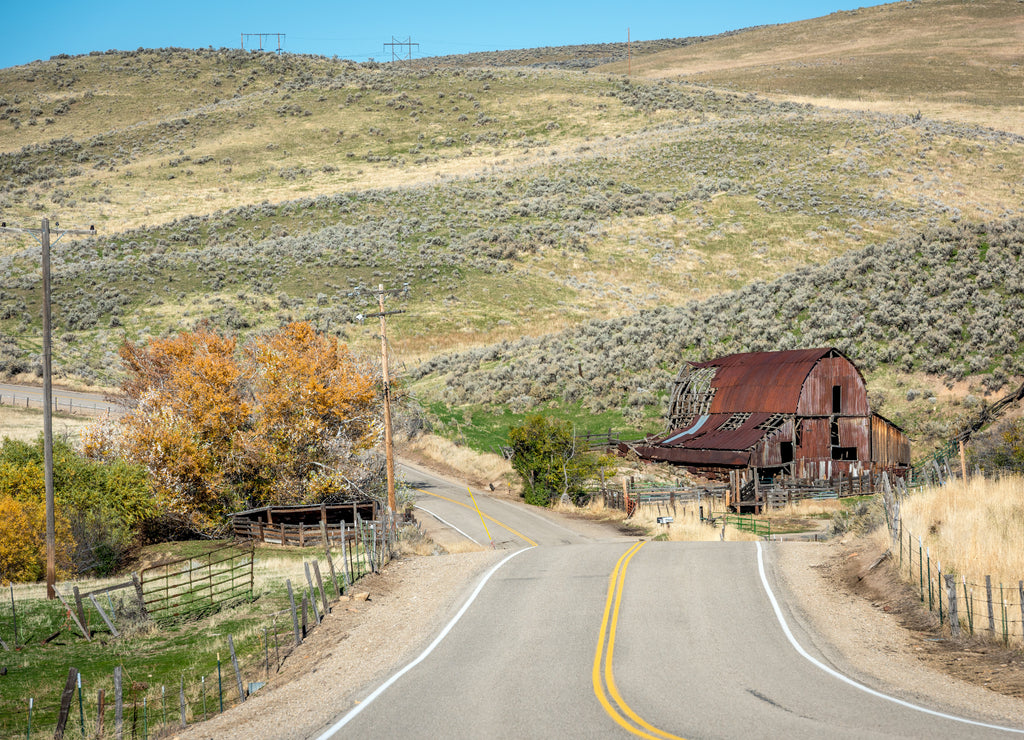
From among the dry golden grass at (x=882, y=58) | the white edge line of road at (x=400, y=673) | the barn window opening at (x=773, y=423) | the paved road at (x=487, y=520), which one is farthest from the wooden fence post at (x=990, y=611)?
the dry golden grass at (x=882, y=58)

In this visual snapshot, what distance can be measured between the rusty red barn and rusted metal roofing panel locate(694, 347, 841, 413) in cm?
6

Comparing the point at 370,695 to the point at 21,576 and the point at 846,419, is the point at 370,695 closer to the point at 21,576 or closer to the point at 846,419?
the point at 21,576

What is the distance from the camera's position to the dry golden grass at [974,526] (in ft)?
56.4

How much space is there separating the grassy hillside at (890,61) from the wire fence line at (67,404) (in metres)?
101

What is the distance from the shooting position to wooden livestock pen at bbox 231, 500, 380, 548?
3453 cm

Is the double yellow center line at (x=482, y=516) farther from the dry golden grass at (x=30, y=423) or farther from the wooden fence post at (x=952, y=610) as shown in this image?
the wooden fence post at (x=952, y=610)

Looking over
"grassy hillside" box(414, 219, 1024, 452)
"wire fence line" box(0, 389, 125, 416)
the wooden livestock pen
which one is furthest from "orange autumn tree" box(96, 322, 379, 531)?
"grassy hillside" box(414, 219, 1024, 452)

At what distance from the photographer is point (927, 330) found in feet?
173

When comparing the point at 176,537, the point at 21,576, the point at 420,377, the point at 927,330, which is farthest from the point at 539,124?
the point at 21,576

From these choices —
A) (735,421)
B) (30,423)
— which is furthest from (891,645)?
(30,423)

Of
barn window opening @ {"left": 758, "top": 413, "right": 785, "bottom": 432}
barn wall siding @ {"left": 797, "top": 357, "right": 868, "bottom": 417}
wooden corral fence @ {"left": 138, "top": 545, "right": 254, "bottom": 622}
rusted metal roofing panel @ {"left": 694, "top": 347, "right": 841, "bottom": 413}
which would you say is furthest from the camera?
rusted metal roofing panel @ {"left": 694, "top": 347, "right": 841, "bottom": 413}

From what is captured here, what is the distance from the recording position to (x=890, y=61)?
5802 inches

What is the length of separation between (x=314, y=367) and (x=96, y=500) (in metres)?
9.19

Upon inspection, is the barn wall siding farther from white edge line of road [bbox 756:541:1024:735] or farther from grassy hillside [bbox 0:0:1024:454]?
white edge line of road [bbox 756:541:1024:735]
